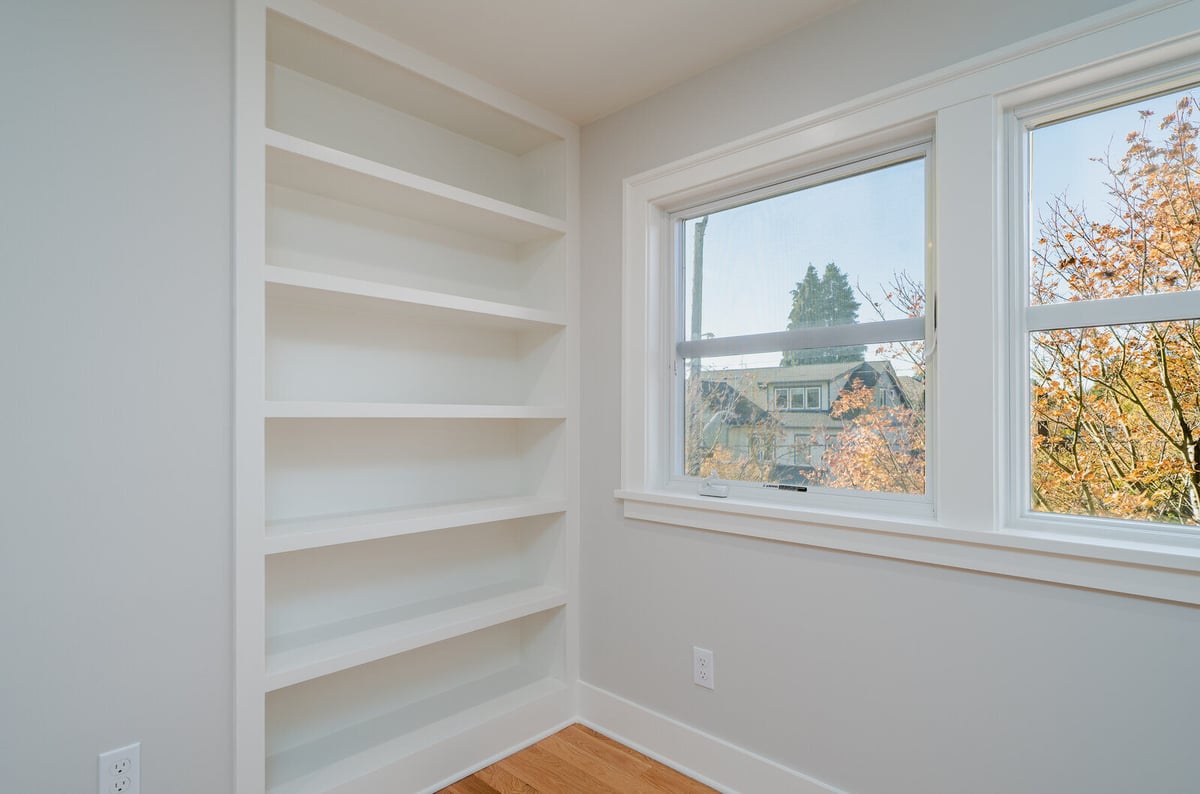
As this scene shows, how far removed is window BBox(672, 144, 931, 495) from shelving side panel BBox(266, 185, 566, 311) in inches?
25.9

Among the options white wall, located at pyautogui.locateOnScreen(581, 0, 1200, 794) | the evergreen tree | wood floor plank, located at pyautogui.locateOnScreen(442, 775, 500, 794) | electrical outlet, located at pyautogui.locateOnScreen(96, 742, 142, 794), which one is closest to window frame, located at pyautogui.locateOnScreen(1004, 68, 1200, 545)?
white wall, located at pyautogui.locateOnScreen(581, 0, 1200, 794)

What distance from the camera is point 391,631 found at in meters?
1.99

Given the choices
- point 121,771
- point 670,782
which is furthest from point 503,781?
point 121,771

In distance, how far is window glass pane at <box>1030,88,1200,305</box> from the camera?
1.34 metres

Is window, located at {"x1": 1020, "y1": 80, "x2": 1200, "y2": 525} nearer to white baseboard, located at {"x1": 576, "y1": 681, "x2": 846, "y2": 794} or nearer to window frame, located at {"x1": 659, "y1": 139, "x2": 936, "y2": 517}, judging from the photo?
window frame, located at {"x1": 659, "y1": 139, "x2": 936, "y2": 517}

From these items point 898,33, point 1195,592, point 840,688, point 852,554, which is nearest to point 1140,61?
point 898,33

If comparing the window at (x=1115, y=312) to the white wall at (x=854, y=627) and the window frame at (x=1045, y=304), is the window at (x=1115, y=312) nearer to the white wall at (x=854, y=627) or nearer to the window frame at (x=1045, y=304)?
the window frame at (x=1045, y=304)

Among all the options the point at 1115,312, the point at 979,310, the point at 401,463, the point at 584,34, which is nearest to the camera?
the point at 1115,312

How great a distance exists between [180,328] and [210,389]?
0.17 metres

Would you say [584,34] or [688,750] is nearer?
[584,34]

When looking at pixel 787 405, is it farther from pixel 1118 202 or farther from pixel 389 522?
pixel 389 522

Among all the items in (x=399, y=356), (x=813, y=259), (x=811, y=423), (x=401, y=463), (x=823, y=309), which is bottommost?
(x=401, y=463)

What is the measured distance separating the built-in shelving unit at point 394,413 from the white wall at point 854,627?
197 mm

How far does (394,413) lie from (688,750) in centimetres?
154
